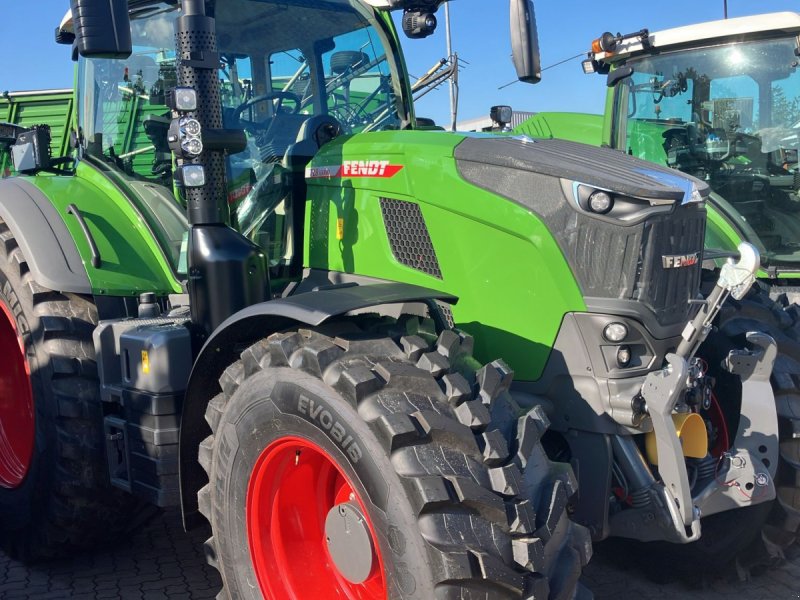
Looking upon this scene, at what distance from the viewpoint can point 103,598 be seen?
3.49 meters

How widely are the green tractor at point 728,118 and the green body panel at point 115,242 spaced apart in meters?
3.73

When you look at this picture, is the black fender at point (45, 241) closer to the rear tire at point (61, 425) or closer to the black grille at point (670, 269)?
the rear tire at point (61, 425)

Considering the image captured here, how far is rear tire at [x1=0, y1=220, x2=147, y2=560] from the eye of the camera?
3.54m

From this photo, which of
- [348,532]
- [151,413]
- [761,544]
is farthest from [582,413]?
[151,413]

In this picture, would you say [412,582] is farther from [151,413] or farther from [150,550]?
[150,550]

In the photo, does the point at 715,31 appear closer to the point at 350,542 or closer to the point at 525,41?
the point at 525,41

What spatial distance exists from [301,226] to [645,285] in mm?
1386

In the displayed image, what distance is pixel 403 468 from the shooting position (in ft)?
7.16

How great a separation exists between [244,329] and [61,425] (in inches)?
45.1

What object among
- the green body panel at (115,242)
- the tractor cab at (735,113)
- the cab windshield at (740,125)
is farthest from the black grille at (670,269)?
the cab windshield at (740,125)

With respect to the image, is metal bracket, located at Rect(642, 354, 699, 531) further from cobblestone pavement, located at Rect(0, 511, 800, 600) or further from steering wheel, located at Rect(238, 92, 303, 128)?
steering wheel, located at Rect(238, 92, 303, 128)

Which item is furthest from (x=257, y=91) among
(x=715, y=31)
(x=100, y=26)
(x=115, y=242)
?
(x=715, y=31)

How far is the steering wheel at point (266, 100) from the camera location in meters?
3.55

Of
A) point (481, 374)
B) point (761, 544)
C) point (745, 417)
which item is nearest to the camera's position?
point (481, 374)
